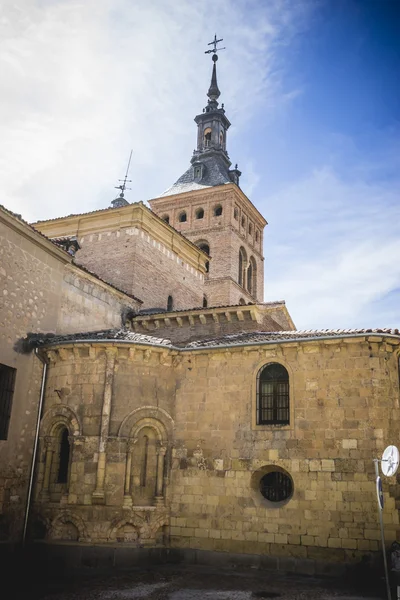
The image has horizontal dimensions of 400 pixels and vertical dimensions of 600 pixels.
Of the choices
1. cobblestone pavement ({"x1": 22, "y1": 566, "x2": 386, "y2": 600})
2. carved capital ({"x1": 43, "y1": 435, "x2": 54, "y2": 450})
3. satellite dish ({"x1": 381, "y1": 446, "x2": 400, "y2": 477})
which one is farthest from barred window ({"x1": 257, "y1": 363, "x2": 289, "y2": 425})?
carved capital ({"x1": 43, "y1": 435, "x2": 54, "y2": 450})

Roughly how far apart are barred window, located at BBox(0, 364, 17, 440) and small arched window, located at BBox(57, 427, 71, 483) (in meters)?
1.40

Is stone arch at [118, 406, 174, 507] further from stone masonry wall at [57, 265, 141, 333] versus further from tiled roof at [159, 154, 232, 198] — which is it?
tiled roof at [159, 154, 232, 198]

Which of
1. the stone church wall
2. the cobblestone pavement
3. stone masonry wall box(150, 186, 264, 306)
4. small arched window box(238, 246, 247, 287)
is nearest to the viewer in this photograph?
the cobblestone pavement

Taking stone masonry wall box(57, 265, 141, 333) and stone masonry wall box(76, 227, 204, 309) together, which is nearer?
stone masonry wall box(57, 265, 141, 333)

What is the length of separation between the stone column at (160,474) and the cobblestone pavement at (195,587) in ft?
5.23

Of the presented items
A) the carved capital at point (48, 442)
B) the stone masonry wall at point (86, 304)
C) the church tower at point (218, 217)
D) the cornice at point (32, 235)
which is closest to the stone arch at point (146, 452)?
the carved capital at point (48, 442)

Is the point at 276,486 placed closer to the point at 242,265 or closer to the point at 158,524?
the point at 158,524

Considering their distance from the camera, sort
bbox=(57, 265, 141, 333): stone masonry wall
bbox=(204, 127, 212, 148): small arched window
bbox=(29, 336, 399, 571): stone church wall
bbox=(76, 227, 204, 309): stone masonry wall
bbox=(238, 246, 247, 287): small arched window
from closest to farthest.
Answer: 1. bbox=(29, 336, 399, 571): stone church wall
2. bbox=(57, 265, 141, 333): stone masonry wall
3. bbox=(76, 227, 204, 309): stone masonry wall
4. bbox=(238, 246, 247, 287): small arched window
5. bbox=(204, 127, 212, 148): small arched window

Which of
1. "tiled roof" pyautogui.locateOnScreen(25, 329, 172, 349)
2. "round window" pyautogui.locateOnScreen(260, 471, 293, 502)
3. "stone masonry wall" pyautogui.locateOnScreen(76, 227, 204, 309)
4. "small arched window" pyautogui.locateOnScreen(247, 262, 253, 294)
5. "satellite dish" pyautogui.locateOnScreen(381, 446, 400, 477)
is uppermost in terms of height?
"small arched window" pyautogui.locateOnScreen(247, 262, 253, 294)

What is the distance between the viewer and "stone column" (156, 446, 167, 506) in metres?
13.0

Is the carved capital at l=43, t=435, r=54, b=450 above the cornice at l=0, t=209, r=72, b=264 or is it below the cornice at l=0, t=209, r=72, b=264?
below

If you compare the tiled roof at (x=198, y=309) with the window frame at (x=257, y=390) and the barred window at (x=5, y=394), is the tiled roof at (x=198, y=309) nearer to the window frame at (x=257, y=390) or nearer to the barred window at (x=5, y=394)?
the window frame at (x=257, y=390)

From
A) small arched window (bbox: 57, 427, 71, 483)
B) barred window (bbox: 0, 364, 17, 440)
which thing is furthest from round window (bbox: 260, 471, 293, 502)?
barred window (bbox: 0, 364, 17, 440)

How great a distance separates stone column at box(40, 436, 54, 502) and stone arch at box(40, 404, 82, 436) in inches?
7.8
